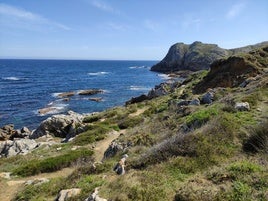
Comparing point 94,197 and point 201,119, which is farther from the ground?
point 201,119

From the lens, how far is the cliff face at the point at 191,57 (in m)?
133

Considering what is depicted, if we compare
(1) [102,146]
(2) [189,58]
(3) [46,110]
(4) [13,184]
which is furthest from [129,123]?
(2) [189,58]

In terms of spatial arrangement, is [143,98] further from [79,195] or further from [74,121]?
[79,195]

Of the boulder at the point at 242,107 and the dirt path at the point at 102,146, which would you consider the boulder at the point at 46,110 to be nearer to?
the dirt path at the point at 102,146

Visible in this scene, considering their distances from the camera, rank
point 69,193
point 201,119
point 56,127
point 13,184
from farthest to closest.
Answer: point 56,127 < point 13,184 < point 201,119 < point 69,193

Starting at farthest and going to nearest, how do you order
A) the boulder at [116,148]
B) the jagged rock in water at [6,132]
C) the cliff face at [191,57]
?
1. the cliff face at [191,57]
2. the jagged rock in water at [6,132]
3. the boulder at [116,148]

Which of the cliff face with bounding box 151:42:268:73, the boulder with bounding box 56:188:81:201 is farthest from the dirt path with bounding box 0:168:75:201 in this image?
the cliff face with bounding box 151:42:268:73

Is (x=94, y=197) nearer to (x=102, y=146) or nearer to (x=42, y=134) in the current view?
(x=102, y=146)

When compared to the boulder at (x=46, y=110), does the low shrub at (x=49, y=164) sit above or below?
above

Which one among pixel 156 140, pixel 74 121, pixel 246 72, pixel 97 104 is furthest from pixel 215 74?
pixel 156 140

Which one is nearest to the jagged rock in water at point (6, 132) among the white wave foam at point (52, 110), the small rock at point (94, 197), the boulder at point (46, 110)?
the white wave foam at point (52, 110)

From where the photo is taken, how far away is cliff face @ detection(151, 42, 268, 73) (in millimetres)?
133000

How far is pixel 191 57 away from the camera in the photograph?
140875 millimetres

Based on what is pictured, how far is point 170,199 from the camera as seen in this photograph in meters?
7.25
